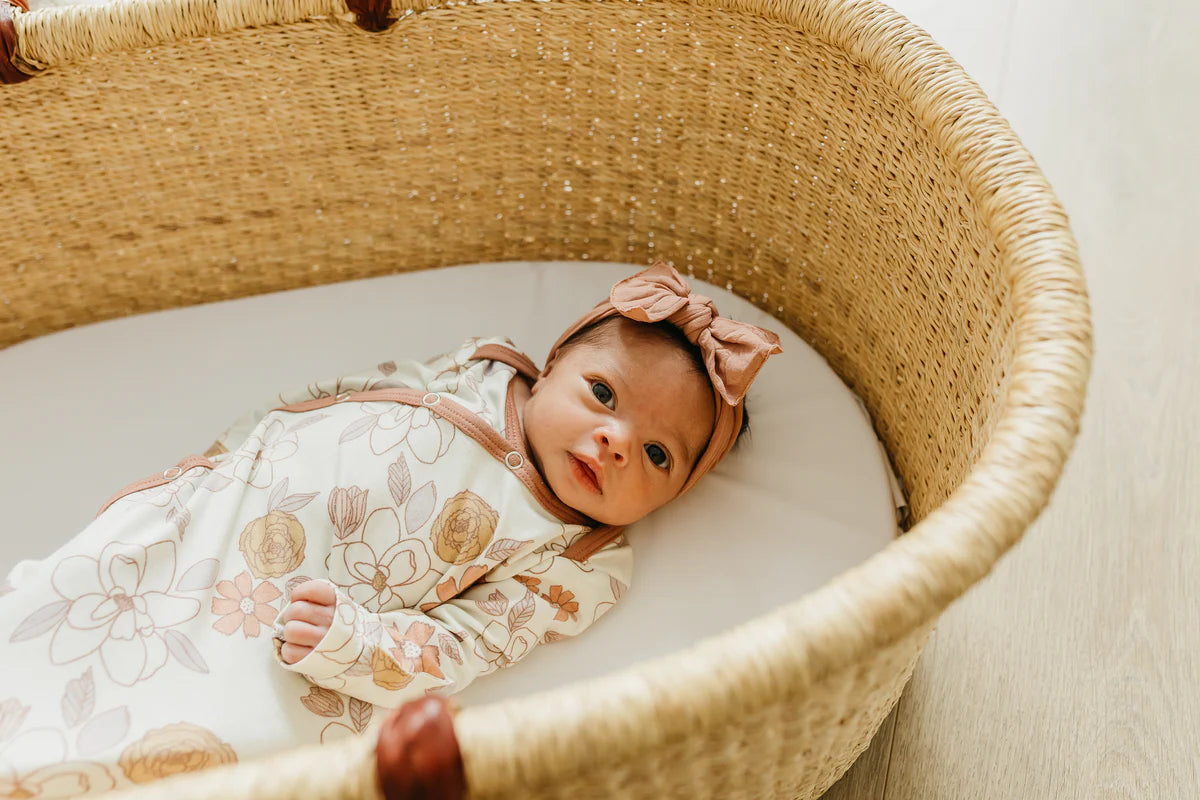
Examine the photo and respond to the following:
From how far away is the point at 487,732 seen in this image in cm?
49

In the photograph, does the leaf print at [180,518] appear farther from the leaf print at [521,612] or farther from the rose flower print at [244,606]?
the leaf print at [521,612]

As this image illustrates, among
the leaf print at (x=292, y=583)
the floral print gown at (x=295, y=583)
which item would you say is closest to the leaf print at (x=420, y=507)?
the floral print gown at (x=295, y=583)

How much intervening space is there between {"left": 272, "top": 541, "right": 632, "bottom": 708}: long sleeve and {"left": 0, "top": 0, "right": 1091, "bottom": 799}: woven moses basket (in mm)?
277

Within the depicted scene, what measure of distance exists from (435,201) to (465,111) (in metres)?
0.13

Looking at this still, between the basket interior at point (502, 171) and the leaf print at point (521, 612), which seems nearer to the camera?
the leaf print at point (521, 612)

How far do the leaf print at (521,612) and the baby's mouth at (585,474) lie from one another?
0.12 m

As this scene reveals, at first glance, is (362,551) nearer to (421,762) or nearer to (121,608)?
(121,608)

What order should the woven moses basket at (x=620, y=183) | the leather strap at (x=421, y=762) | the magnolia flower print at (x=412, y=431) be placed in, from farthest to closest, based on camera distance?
the magnolia flower print at (x=412, y=431) < the woven moses basket at (x=620, y=183) < the leather strap at (x=421, y=762)

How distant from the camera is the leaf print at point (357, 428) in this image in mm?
932

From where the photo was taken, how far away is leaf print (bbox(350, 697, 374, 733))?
0.82m

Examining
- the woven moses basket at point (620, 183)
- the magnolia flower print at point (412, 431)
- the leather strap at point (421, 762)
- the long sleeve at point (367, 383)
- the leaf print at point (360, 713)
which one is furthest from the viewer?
the long sleeve at point (367, 383)

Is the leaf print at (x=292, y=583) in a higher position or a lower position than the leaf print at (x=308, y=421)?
lower

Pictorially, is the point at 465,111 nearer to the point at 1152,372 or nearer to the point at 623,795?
the point at 623,795

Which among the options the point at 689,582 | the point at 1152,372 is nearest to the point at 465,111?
the point at 689,582
